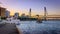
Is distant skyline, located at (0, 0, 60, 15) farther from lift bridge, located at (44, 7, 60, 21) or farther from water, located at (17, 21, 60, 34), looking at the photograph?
water, located at (17, 21, 60, 34)

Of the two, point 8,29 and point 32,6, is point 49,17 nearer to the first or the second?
point 32,6

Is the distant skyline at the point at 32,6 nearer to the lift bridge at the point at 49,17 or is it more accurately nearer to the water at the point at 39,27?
the lift bridge at the point at 49,17

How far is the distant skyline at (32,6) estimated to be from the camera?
101 inches

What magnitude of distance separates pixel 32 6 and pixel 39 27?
0.45m

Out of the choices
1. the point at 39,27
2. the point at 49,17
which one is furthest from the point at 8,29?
the point at 49,17

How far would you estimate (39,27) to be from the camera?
2541 mm

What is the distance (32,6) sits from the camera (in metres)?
2.60

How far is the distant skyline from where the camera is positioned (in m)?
2.56

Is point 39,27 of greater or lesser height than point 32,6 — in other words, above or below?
below

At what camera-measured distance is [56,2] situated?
262 centimetres

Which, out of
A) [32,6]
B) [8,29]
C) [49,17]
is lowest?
[8,29]

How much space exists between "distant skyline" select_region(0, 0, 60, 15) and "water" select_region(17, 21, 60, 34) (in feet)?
0.67

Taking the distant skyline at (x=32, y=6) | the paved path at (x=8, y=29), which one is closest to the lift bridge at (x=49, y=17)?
the distant skyline at (x=32, y=6)

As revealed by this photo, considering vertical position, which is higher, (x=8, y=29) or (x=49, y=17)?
(x=49, y=17)
